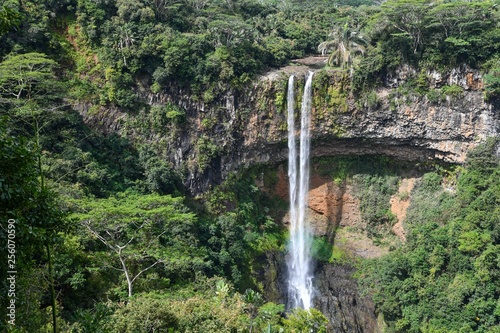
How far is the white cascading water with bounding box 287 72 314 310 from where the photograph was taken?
84.0 ft

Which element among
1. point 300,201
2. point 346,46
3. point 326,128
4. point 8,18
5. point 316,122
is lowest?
point 300,201

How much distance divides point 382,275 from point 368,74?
1098cm

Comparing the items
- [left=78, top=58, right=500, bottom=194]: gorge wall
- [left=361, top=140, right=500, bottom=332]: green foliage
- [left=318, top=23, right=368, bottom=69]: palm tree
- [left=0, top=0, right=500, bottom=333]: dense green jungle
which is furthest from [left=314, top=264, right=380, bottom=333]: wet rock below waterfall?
[left=318, top=23, right=368, bottom=69]: palm tree

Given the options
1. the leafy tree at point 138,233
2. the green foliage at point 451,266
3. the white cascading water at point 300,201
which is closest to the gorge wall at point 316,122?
the white cascading water at point 300,201

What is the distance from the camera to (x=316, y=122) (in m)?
26.7

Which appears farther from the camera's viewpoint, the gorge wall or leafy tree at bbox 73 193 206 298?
the gorge wall

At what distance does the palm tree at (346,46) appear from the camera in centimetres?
2598

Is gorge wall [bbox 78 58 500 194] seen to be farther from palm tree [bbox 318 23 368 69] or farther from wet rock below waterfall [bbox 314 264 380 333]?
wet rock below waterfall [bbox 314 264 380 333]

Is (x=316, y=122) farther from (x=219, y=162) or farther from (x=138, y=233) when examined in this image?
(x=138, y=233)

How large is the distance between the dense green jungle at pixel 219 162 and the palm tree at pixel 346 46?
11cm

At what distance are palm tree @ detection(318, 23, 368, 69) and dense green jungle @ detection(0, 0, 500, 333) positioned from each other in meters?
0.11

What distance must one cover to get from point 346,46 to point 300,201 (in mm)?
9558

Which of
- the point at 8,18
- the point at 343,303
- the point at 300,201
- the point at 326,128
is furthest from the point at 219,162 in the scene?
the point at 8,18

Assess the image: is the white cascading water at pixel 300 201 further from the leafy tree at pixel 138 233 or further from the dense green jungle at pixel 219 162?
the leafy tree at pixel 138 233
